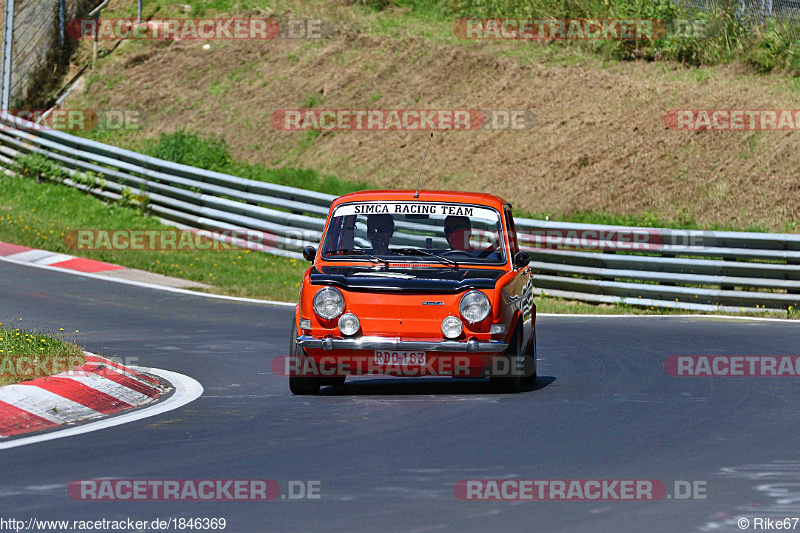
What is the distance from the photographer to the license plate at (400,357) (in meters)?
9.89

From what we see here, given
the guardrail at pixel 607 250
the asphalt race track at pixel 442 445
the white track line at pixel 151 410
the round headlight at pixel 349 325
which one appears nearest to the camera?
the asphalt race track at pixel 442 445

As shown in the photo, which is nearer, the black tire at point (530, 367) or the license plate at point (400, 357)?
the license plate at point (400, 357)

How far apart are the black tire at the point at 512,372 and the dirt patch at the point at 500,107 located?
38.4ft

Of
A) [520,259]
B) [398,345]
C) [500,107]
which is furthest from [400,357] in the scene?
[500,107]

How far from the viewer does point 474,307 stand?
9.93m

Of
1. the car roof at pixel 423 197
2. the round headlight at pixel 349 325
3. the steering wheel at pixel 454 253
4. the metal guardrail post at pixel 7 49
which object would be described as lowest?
the round headlight at pixel 349 325

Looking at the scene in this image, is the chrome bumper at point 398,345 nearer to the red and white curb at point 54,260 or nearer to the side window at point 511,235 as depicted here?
the side window at point 511,235

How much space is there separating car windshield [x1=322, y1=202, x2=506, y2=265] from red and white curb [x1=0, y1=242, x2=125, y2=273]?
34.3 ft

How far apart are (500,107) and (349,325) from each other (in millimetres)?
18612

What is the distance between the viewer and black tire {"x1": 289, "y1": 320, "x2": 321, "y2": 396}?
10.2 metres

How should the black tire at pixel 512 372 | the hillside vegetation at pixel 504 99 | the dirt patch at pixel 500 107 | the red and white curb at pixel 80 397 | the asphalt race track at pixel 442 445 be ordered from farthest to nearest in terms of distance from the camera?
1. the hillside vegetation at pixel 504 99
2. the dirt patch at pixel 500 107
3. the black tire at pixel 512 372
4. the red and white curb at pixel 80 397
5. the asphalt race track at pixel 442 445

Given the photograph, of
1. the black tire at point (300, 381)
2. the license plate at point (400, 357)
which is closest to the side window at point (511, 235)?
the license plate at point (400, 357)

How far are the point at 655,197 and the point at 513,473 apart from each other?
54.4ft

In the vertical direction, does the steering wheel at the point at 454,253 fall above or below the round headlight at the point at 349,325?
above
